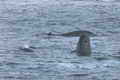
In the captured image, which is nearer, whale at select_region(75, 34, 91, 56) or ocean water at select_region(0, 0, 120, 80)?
ocean water at select_region(0, 0, 120, 80)

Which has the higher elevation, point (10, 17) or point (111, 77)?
point (111, 77)

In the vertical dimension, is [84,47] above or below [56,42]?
above

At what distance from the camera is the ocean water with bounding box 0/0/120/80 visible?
57.9ft

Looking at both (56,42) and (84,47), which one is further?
(56,42)

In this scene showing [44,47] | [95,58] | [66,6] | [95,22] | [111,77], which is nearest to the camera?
[111,77]

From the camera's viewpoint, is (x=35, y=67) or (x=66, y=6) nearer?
(x=35, y=67)

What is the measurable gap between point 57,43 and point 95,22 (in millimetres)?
12582

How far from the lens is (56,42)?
25.3m

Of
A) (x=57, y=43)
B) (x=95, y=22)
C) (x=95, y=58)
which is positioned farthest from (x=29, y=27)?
(x=95, y=58)

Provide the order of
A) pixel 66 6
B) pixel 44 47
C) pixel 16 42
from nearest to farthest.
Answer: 1. pixel 44 47
2. pixel 16 42
3. pixel 66 6

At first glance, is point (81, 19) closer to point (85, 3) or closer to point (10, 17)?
point (10, 17)

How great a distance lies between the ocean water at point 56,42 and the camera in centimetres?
1764

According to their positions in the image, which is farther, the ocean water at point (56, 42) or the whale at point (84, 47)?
the whale at point (84, 47)

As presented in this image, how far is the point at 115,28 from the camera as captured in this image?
109ft
